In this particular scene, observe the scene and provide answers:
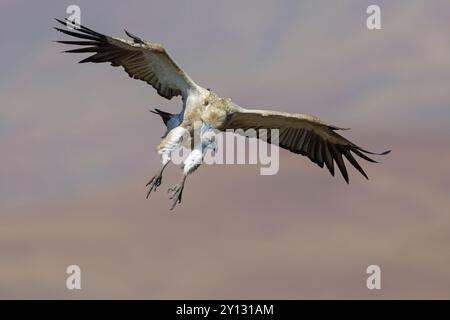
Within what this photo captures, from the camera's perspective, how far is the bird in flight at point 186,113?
2716cm

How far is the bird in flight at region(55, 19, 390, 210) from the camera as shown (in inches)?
1069

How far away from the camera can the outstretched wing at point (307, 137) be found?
28.4 m

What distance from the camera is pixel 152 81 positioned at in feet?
93.4

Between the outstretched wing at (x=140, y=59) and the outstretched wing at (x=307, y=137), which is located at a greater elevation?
the outstretched wing at (x=140, y=59)

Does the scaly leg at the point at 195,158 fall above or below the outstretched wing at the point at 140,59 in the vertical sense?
below

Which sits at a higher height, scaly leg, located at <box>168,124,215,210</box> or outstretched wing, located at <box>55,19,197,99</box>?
outstretched wing, located at <box>55,19,197,99</box>

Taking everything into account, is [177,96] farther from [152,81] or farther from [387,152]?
[387,152]

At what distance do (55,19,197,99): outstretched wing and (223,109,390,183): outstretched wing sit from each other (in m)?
1.52

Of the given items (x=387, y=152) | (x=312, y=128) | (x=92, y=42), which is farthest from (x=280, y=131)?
(x=92, y=42)

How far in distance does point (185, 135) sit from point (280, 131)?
10.1 feet

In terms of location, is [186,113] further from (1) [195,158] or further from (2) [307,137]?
(2) [307,137]

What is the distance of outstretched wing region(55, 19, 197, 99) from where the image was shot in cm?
2770

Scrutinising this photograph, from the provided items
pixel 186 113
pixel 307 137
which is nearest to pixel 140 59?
pixel 186 113

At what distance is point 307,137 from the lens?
98.1 ft
